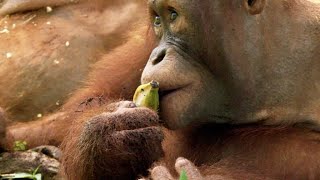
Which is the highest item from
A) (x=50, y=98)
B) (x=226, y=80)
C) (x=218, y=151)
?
(x=226, y=80)

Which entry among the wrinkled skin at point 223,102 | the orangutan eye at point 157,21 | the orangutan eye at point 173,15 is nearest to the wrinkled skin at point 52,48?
the wrinkled skin at point 223,102

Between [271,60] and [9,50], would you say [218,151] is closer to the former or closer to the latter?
[271,60]

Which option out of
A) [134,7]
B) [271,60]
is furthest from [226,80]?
[134,7]

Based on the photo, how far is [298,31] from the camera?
11.6 feet

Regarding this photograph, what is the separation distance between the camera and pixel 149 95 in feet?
11.0

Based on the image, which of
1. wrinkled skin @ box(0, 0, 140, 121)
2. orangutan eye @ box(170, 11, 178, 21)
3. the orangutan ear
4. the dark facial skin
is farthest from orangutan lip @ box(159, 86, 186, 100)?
wrinkled skin @ box(0, 0, 140, 121)

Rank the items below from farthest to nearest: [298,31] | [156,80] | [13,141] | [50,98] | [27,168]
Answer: [50,98], [13,141], [27,168], [298,31], [156,80]

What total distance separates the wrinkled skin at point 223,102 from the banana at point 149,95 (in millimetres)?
22

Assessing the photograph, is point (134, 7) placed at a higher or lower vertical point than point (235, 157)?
lower

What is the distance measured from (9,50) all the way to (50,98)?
0.34m

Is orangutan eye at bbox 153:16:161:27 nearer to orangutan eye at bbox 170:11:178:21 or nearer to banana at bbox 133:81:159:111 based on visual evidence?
orangutan eye at bbox 170:11:178:21

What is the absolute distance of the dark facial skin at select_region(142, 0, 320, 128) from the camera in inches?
133

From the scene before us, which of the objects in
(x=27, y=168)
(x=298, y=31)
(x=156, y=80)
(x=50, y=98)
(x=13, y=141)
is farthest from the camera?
(x=50, y=98)

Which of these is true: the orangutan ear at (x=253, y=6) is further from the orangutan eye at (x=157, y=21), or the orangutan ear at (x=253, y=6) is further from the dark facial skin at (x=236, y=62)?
the orangutan eye at (x=157, y=21)
